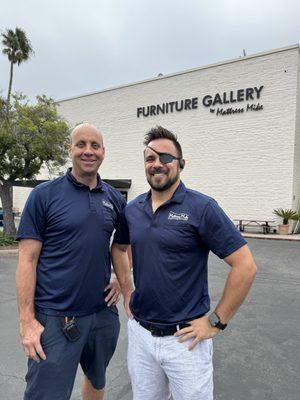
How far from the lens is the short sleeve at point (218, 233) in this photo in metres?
2.13

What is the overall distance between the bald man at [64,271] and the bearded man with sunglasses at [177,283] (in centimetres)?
36

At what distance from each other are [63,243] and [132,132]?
24.1 meters

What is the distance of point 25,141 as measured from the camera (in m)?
13.8

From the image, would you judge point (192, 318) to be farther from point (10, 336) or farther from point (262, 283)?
point (262, 283)

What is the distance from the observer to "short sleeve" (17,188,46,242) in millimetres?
2422

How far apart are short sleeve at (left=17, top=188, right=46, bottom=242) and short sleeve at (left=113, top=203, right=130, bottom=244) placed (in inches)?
21.0

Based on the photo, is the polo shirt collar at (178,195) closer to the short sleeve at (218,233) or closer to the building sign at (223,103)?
the short sleeve at (218,233)

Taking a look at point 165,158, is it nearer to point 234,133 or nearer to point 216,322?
point 216,322

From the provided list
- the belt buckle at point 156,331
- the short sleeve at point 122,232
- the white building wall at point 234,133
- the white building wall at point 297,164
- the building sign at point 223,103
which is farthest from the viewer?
the building sign at point 223,103

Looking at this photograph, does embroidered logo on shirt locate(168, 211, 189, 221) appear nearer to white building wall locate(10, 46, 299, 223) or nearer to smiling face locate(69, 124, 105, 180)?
smiling face locate(69, 124, 105, 180)

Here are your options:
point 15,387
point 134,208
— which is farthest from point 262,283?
point 134,208

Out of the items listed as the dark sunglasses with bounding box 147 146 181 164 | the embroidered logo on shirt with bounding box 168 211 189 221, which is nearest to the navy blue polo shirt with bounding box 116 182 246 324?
the embroidered logo on shirt with bounding box 168 211 189 221

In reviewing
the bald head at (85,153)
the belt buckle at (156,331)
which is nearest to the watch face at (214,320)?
the belt buckle at (156,331)

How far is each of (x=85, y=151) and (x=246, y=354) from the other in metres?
3.02
